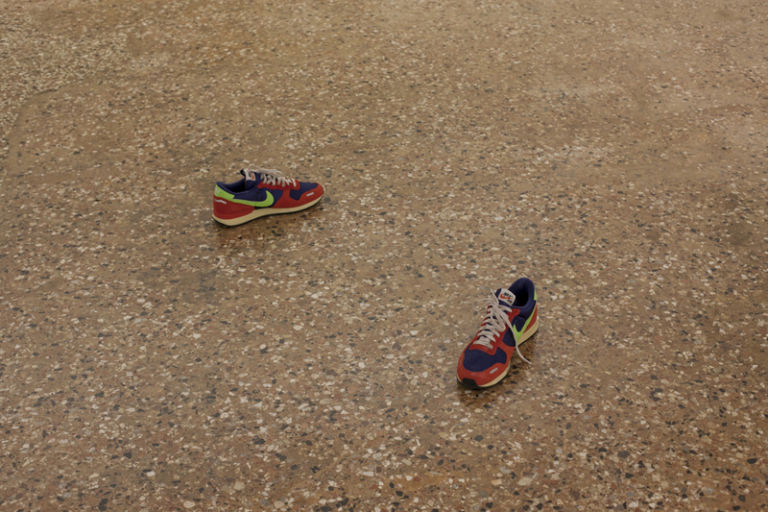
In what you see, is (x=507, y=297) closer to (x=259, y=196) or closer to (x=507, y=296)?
(x=507, y=296)

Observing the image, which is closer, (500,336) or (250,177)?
(500,336)

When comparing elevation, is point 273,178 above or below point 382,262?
above

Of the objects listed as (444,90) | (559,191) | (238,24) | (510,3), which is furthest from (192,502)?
(510,3)

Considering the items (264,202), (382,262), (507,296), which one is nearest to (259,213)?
(264,202)

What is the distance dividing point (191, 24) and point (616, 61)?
2.25 m

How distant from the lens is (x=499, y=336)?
6.05 feet

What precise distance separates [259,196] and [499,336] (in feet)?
3.32

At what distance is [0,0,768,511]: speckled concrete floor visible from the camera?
64.9 inches

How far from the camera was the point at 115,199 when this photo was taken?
2510mm

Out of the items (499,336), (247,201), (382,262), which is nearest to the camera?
(499,336)

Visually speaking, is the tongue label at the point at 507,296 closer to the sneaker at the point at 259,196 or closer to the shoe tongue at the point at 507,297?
the shoe tongue at the point at 507,297

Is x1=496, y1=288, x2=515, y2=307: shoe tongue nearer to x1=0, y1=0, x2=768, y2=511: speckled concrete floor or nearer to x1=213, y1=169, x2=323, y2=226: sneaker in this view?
x1=0, y1=0, x2=768, y2=511: speckled concrete floor

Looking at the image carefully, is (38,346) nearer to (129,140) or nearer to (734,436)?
(129,140)

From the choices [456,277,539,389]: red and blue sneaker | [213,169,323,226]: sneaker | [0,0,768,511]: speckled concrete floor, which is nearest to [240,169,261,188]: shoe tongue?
[213,169,323,226]: sneaker
